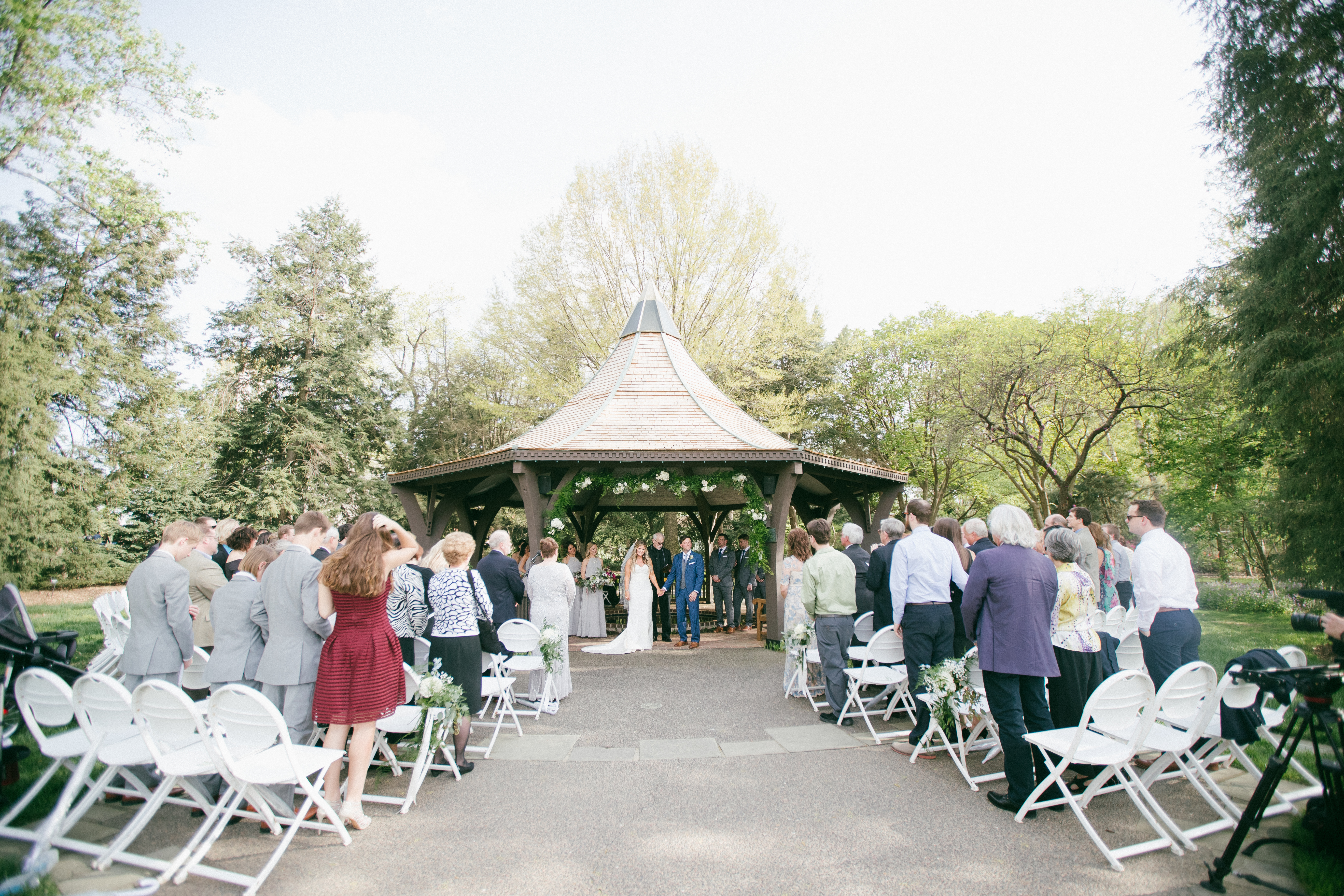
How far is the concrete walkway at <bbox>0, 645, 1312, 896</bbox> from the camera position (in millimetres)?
3021

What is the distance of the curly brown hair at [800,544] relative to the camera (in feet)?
20.9

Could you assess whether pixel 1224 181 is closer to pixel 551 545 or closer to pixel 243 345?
pixel 551 545

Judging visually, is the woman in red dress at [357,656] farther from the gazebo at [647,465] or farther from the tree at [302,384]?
the tree at [302,384]

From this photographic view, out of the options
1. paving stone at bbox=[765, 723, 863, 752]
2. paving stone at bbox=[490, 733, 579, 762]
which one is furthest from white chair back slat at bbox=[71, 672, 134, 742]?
paving stone at bbox=[765, 723, 863, 752]

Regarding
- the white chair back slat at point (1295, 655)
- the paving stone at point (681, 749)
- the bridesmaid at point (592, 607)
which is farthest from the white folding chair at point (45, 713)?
the bridesmaid at point (592, 607)

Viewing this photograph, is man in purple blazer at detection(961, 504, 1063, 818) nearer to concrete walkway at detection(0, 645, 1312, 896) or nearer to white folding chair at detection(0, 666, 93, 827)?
concrete walkway at detection(0, 645, 1312, 896)

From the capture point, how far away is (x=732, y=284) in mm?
19719

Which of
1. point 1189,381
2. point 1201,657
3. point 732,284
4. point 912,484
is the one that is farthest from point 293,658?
point 912,484

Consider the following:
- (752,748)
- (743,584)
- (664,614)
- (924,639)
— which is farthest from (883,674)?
(743,584)

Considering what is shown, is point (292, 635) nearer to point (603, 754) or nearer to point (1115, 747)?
point (603, 754)

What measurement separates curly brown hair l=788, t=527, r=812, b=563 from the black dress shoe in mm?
2678

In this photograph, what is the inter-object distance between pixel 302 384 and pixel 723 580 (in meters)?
18.9

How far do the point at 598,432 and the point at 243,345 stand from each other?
60.8 feet

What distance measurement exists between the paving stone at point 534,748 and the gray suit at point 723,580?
638 centimetres
